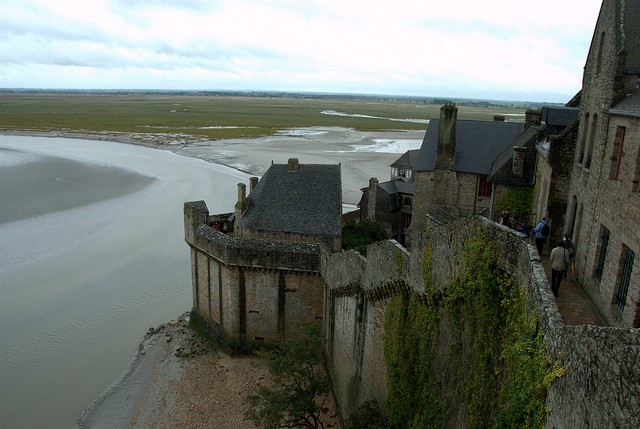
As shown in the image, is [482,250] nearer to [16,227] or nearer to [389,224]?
[389,224]

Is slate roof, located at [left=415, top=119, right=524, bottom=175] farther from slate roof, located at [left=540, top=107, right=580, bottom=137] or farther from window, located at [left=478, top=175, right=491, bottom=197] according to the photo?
slate roof, located at [left=540, top=107, right=580, bottom=137]

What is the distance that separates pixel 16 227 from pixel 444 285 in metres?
39.5

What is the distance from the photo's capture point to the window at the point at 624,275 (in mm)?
9602

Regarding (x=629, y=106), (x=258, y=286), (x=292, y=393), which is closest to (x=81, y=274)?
(x=258, y=286)

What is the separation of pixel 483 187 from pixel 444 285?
1676 cm

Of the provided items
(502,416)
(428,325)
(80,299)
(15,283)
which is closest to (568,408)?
(502,416)

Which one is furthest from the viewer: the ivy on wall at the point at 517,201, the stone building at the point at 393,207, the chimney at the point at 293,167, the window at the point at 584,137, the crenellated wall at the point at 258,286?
the stone building at the point at 393,207

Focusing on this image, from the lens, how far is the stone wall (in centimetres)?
501

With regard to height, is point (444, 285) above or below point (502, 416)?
above

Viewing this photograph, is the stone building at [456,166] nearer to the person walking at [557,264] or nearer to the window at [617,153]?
the window at [617,153]

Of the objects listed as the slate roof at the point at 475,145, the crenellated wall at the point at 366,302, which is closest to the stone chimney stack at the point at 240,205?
the crenellated wall at the point at 366,302

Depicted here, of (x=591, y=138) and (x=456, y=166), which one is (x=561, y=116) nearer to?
(x=591, y=138)

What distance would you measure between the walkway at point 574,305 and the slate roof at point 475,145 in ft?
48.2

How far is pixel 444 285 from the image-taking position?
10773 mm
